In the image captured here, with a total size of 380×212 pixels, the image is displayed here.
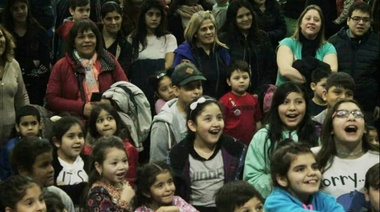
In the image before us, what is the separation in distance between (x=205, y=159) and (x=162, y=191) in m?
0.54

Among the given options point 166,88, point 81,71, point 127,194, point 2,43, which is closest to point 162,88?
point 166,88

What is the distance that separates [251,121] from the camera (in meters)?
7.48

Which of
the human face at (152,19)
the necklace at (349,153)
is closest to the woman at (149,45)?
the human face at (152,19)

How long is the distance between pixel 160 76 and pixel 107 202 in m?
2.25

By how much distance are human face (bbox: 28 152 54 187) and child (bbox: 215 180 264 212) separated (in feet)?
3.84

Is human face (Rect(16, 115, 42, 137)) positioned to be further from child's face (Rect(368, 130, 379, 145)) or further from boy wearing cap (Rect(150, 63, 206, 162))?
child's face (Rect(368, 130, 379, 145))

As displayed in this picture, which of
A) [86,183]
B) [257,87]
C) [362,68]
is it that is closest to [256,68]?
[257,87]

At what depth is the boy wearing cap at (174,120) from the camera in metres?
6.65

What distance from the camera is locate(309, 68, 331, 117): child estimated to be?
7.32 metres

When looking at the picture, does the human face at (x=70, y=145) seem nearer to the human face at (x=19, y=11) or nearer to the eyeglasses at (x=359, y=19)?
the human face at (x=19, y=11)

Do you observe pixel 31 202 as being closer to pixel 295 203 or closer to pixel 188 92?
pixel 295 203

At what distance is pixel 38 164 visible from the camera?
235 inches

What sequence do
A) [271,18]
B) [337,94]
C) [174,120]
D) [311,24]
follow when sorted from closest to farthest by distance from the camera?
[174,120] < [337,94] < [311,24] < [271,18]

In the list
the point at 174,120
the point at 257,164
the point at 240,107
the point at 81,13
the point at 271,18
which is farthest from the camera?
the point at 271,18
